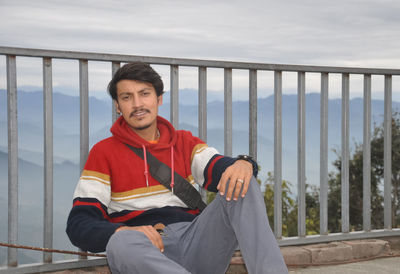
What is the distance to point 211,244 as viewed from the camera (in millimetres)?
2297

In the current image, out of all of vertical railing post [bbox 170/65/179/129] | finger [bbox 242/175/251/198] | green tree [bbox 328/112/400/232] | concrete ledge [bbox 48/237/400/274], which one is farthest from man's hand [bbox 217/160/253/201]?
green tree [bbox 328/112/400/232]

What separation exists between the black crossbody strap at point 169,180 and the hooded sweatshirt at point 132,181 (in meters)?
0.02

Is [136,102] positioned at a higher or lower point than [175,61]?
lower

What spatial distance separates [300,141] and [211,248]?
4.73 ft

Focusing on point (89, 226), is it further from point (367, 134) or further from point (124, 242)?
point (367, 134)

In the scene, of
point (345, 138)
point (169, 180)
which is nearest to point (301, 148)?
point (345, 138)

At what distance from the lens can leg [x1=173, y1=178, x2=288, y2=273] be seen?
78.3 inches

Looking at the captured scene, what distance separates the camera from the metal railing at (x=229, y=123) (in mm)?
2795

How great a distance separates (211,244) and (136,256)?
49cm

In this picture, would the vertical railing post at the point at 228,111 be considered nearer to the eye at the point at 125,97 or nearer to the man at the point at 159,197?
the man at the point at 159,197

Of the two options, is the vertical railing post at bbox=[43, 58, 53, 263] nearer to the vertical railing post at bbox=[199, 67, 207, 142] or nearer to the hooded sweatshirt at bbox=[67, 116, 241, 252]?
the hooded sweatshirt at bbox=[67, 116, 241, 252]

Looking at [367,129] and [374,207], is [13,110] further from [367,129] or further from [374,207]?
[374,207]

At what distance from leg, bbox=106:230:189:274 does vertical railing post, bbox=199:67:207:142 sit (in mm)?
1241

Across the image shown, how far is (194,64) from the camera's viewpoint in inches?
121
